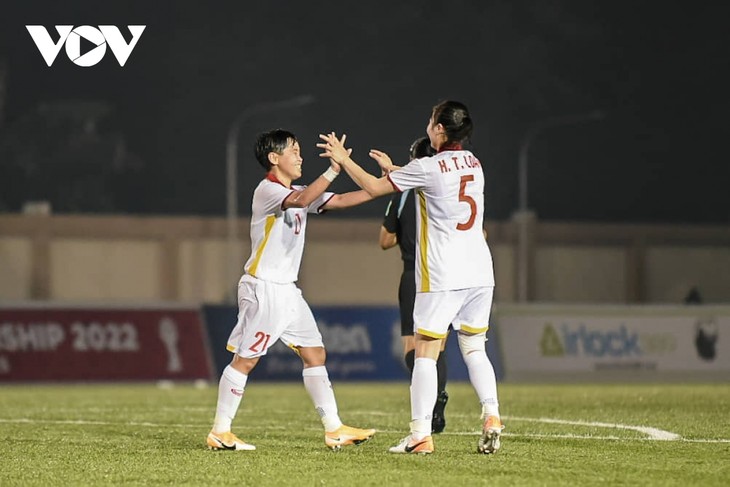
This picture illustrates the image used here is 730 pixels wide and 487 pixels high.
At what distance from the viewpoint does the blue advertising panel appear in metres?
29.1

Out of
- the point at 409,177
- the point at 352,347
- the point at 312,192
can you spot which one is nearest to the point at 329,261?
the point at 352,347

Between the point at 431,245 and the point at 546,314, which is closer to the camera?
the point at 431,245

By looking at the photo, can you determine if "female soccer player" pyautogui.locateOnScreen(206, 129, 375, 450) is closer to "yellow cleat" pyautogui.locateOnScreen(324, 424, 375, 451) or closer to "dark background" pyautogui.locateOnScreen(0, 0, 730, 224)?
"yellow cleat" pyautogui.locateOnScreen(324, 424, 375, 451)

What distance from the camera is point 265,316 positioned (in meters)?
A: 11.1

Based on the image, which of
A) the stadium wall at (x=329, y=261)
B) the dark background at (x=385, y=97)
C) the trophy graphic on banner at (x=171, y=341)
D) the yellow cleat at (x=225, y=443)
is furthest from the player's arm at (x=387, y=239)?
the dark background at (x=385, y=97)

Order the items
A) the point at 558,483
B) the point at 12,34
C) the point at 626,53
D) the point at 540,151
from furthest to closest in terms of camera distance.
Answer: the point at 12,34, the point at 626,53, the point at 540,151, the point at 558,483

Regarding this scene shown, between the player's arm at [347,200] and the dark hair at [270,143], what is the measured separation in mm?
561

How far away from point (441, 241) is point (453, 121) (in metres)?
0.80

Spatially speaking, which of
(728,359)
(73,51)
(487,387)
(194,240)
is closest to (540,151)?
(73,51)

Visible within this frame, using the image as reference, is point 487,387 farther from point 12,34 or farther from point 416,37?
point 12,34

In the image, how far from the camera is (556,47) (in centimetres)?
11731

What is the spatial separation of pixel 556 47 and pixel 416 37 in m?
10.4

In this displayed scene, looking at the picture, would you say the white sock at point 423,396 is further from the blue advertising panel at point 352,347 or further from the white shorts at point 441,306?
the blue advertising panel at point 352,347
